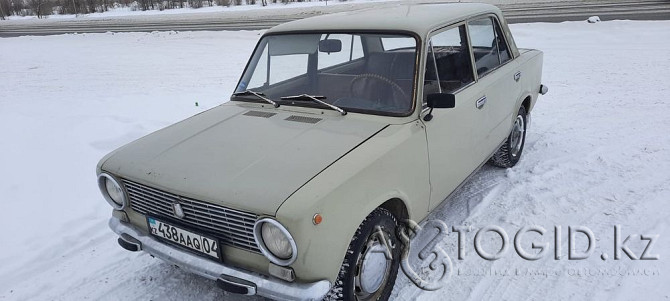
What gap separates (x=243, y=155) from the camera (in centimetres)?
280

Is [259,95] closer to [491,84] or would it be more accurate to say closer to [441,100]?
[441,100]

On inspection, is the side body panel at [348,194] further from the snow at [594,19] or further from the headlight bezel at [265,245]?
the snow at [594,19]

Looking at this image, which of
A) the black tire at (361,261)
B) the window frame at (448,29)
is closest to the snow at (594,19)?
the window frame at (448,29)

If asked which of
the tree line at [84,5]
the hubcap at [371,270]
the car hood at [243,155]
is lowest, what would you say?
the hubcap at [371,270]

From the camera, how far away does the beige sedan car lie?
239 centimetres

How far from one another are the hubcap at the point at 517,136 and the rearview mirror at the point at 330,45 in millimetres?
2283

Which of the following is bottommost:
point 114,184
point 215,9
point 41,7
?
point 114,184

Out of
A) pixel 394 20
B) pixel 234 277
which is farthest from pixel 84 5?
pixel 234 277

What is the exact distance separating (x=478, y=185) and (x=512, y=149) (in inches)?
26.4

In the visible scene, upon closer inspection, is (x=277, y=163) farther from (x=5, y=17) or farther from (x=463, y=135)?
(x=5, y=17)

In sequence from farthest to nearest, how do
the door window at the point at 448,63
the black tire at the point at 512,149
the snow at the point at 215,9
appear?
the snow at the point at 215,9
the black tire at the point at 512,149
the door window at the point at 448,63

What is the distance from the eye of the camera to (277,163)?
2.64 m

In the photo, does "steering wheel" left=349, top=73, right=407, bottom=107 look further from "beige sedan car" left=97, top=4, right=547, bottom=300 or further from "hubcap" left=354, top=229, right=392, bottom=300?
"hubcap" left=354, top=229, right=392, bottom=300

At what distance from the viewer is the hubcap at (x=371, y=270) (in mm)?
2732
